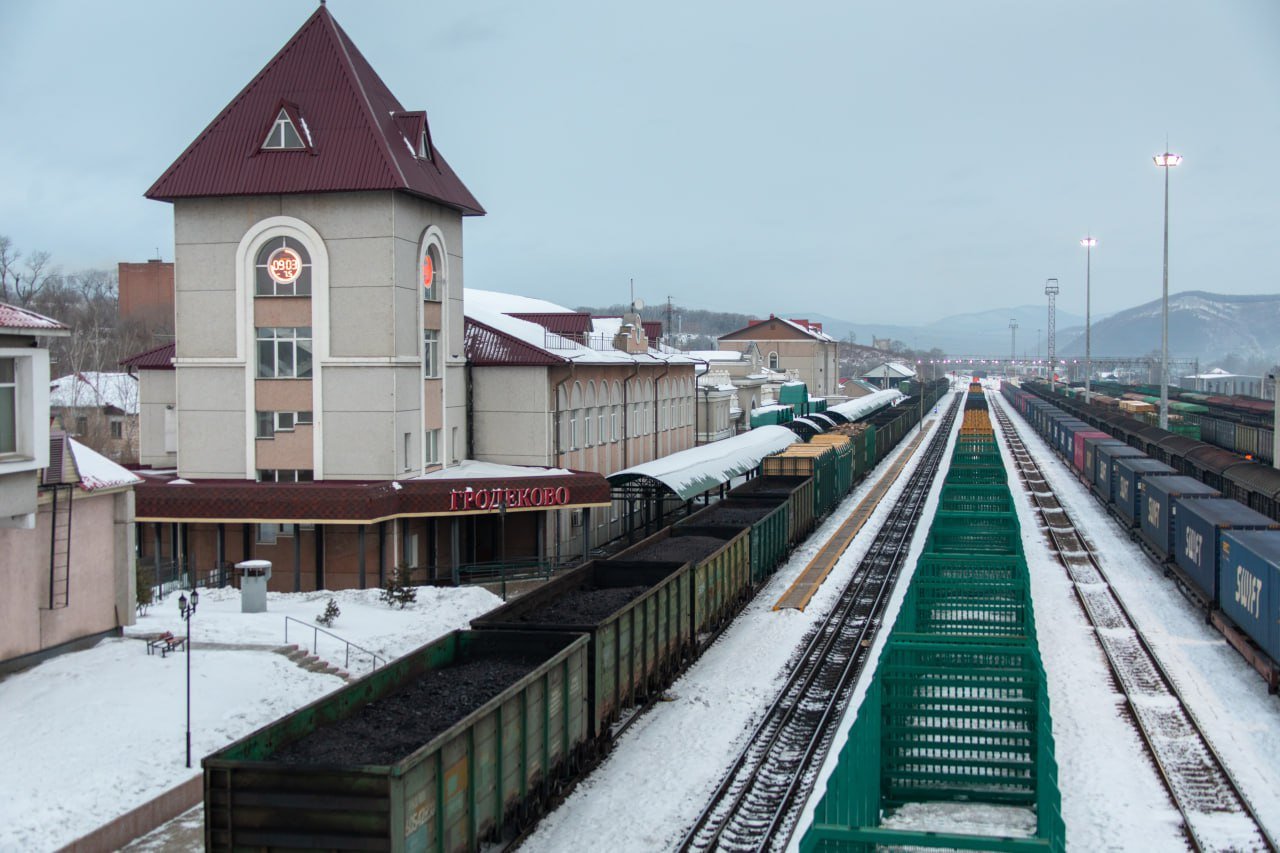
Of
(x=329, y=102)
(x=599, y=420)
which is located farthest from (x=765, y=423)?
(x=329, y=102)

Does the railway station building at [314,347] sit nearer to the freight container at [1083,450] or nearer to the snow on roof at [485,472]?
the snow on roof at [485,472]

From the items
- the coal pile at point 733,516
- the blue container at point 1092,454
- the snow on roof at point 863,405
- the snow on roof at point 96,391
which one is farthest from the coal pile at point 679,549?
the snow on roof at point 863,405

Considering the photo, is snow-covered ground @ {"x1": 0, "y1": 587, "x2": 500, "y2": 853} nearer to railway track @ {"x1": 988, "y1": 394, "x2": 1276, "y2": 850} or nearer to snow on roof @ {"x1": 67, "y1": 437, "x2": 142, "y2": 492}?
snow on roof @ {"x1": 67, "y1": 437, "x2": 142, "y2": 492}

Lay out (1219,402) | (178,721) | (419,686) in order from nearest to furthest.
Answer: (419,686)
(178,721)
(1219,402)

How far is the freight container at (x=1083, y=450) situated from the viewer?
60.8 m

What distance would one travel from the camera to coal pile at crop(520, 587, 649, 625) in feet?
71.5

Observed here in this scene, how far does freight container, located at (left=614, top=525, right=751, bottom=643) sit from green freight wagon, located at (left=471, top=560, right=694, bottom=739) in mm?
1027

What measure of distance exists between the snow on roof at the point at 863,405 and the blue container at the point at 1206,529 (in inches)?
2307

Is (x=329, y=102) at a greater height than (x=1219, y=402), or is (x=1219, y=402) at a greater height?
(x=329, y=102)

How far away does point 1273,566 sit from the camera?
2297 centimetres

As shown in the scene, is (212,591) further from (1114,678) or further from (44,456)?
(1114,678)

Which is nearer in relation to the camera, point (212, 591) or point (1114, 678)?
point (1114, 678)

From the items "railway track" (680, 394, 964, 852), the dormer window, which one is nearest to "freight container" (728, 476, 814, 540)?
"railway track" (680, 394, 964, 852)

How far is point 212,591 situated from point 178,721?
13433mm
